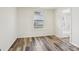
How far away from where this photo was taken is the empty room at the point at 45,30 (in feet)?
3.89

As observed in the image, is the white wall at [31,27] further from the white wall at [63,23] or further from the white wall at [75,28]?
the white wall at [75,28]

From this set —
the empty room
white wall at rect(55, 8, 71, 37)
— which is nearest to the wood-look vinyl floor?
the empty room

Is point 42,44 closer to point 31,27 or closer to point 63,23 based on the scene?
point 31,27

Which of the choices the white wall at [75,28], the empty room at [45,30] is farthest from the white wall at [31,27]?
the white wall at [75,28]

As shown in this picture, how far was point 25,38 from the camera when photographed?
124 cm

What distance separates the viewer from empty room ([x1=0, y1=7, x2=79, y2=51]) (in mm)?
1187

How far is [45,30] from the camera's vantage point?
1.23 metres

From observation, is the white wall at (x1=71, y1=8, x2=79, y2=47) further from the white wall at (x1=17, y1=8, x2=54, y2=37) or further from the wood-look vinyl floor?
the white wall at (x1=17, y1=8, x2=54, y2=37)

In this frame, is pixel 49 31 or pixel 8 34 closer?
pixel 49 31

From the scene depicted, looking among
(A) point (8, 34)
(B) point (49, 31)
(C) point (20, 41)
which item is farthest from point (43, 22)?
(A) point (8, 34)

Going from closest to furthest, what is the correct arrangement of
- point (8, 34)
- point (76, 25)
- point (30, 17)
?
point (76, 25) < point (30, 17) < point (8, 34)

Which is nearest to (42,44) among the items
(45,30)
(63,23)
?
(45,30)
